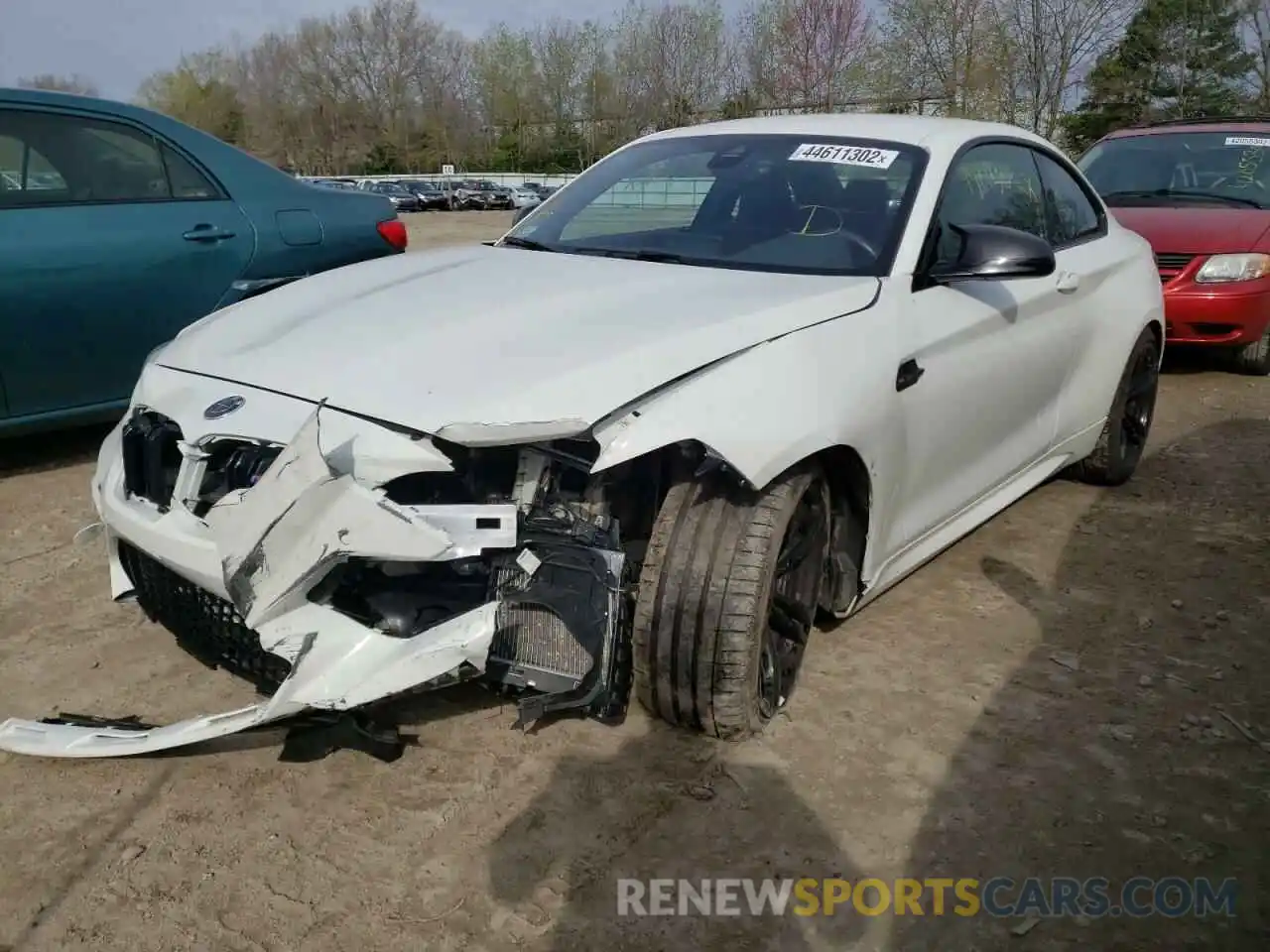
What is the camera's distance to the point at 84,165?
424 centimetres

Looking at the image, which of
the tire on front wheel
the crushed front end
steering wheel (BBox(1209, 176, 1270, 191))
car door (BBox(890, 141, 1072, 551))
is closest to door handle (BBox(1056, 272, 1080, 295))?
car door (BBox(890, 141, 1072, 551))

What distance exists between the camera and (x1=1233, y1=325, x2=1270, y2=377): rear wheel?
694 cm

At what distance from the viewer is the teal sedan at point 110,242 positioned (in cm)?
396

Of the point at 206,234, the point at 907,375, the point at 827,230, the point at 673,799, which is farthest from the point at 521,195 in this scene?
the point at 673,799

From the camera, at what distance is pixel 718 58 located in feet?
94.0

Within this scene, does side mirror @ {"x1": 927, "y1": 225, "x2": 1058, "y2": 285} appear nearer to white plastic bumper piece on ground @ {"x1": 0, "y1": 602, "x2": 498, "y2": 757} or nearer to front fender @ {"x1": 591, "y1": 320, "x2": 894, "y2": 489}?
front fender @ {"x1": 591, "y1": 320, "x2": 894, "y2": 489}

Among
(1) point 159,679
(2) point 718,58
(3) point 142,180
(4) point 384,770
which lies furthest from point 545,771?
(2) point 718,58

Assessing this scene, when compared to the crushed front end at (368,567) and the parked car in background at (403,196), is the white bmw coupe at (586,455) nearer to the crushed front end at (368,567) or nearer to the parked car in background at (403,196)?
the crushed front end at (368,567)

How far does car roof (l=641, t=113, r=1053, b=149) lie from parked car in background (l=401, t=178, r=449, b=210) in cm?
4055

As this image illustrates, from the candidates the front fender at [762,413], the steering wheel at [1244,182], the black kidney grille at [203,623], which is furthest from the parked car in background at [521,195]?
the front fender at [762,413]

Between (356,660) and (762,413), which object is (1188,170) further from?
(356,660)

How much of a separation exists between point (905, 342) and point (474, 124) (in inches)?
2540

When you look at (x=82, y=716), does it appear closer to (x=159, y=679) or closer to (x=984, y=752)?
(x=159, y=679)

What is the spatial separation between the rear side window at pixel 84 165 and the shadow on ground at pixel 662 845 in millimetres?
3251
